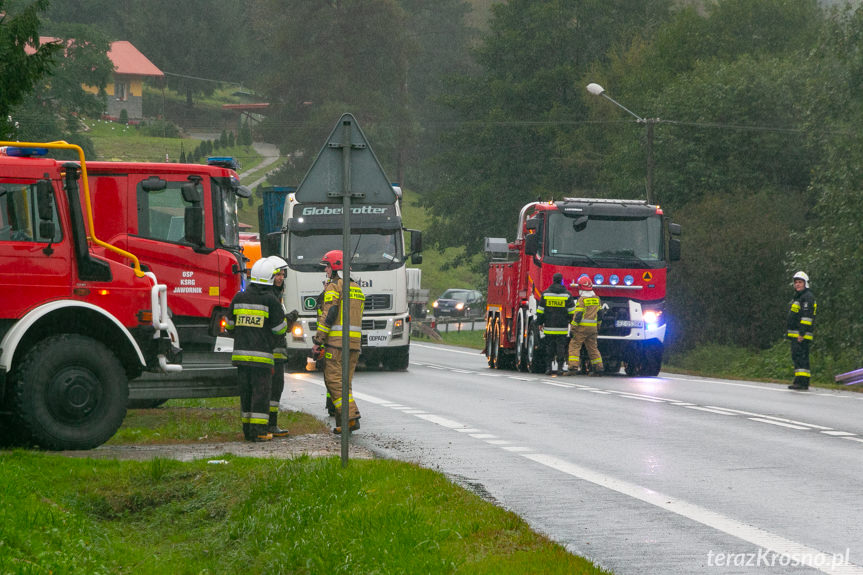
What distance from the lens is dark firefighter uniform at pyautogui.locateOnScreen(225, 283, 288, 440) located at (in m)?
13.2

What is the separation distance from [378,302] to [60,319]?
13034 millimetres

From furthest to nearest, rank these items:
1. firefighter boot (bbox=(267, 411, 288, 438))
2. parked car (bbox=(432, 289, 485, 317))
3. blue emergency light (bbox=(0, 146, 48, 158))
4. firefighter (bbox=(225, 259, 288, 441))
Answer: parked car (bbox=(432, 289, 485, 317)), firefighter boot (bbox=(267, 411, 288, 438)), firefighter (bbox=(225, 259, 288, 441)), blue emergency light (bbox=(0, 146, 48, 158))

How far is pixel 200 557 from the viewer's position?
8.46m

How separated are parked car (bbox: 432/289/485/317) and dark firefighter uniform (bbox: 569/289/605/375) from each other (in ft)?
142

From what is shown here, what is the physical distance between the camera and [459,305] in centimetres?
6912

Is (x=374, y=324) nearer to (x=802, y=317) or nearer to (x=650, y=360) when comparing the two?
(x=650, y=360)

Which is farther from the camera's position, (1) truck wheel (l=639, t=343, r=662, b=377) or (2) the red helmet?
(1) truck wheel (l=639, t=343, r=662, b=377)

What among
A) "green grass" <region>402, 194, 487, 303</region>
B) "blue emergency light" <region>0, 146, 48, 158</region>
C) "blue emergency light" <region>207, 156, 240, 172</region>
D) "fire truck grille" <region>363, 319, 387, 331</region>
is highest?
"green grass" <region>402, 194, 487, 303</region>

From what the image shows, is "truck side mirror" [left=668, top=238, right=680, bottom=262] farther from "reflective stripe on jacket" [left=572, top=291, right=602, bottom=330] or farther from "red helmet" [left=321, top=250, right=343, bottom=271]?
"red helmet" [left=321, top=250, right=343, bottom=271]

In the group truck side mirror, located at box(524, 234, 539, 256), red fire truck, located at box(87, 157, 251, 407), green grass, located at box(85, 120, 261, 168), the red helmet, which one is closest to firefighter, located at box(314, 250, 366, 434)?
the red helmet

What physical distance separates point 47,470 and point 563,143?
57375 mm

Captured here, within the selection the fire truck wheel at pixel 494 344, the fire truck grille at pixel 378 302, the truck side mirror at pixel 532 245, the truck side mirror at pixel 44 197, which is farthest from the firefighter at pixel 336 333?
the fire truck wheel at pixel 494 344

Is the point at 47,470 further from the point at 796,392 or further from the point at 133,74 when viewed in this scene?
the point at 133,74

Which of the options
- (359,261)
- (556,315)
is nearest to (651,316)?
(556,315)
